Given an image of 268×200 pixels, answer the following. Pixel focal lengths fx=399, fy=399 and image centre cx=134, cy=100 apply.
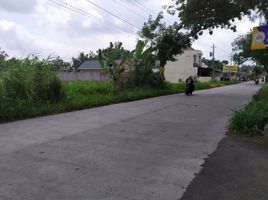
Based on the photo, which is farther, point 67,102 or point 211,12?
point 211,12

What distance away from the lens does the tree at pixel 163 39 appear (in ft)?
117

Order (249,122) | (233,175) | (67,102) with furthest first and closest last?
1. (67,102)
2. (249,122)
3. (233,175)

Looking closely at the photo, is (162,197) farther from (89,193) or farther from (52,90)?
(52,90)

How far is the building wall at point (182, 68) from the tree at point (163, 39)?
40.4 m

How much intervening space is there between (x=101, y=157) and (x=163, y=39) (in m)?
28.7

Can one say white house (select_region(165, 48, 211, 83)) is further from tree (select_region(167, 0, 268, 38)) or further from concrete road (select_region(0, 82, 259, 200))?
concrete road (select_region(0, 82, 259, 200))

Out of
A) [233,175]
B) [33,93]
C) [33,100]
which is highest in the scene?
[33,93]

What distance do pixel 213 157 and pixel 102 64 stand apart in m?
20.8

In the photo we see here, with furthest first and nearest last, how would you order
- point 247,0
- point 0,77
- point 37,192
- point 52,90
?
point 247,0, point 52,90, point 0,77, point 37,192

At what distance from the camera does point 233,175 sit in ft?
23.0

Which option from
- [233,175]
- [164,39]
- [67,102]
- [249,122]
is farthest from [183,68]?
[233,175]

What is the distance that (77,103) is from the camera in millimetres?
18000

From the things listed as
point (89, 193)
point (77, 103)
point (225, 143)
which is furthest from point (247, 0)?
point (89, 193)

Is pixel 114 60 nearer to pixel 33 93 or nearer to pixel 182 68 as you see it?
pixel 33 93
